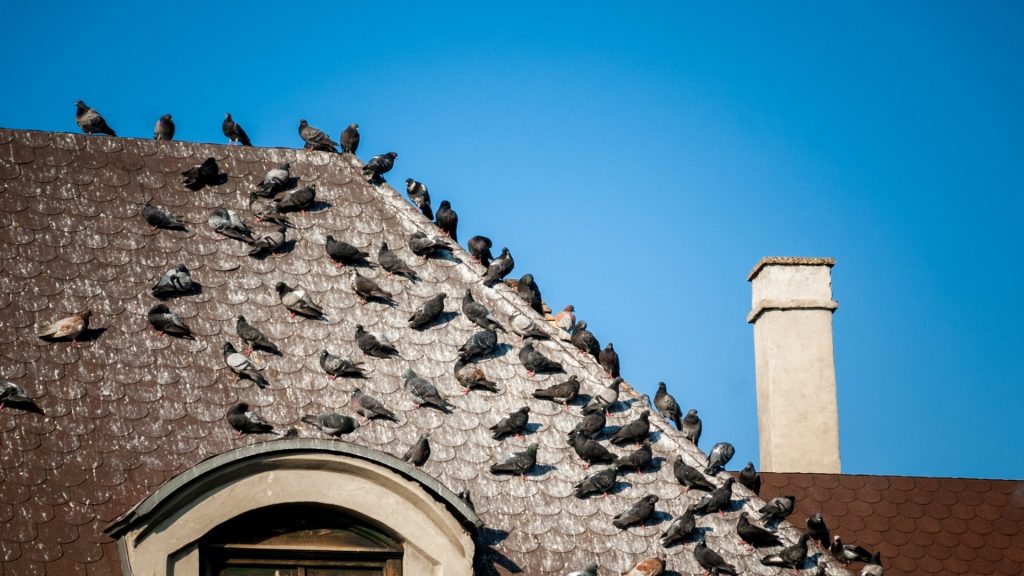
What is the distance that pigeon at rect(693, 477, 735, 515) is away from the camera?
1673cm

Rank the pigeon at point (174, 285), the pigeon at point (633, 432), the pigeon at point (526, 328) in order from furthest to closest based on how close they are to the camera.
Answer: the pigeon at point (526, 328) < the pigeon at point (633, 432) < the pigeon at point (174, 285)

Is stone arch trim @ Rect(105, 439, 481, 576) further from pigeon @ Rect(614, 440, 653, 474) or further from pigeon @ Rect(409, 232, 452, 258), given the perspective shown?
pigeon @ Rect(409, 232, 452, 258)

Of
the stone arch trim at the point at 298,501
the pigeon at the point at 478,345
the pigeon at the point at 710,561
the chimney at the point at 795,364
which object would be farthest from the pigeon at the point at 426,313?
the chimney at the point at 795,364

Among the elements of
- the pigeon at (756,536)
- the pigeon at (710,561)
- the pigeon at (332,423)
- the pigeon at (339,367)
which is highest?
the pigeon at (339,367)

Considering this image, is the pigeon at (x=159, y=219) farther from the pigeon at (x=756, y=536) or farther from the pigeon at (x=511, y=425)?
the pigeon at (x=756, y=536)

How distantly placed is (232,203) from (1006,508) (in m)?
9.13

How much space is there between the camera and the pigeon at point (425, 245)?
18.7 metres

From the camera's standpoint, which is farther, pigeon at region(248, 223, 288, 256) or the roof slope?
pigeon at region(248, 223, 288, 256)

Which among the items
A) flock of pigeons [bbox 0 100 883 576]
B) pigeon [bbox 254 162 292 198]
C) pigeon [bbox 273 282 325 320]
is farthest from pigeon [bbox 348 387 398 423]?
pigeon [bbox 254 162 292 198]

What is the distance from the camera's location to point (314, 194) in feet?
62.3

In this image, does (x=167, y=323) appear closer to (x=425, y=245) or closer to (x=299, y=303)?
(x=299, y=303)

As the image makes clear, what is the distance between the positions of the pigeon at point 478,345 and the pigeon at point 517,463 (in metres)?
1.35

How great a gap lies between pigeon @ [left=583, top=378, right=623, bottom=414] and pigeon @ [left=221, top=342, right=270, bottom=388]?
3.13m

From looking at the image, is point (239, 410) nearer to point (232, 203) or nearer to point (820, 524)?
point (232, 203)
